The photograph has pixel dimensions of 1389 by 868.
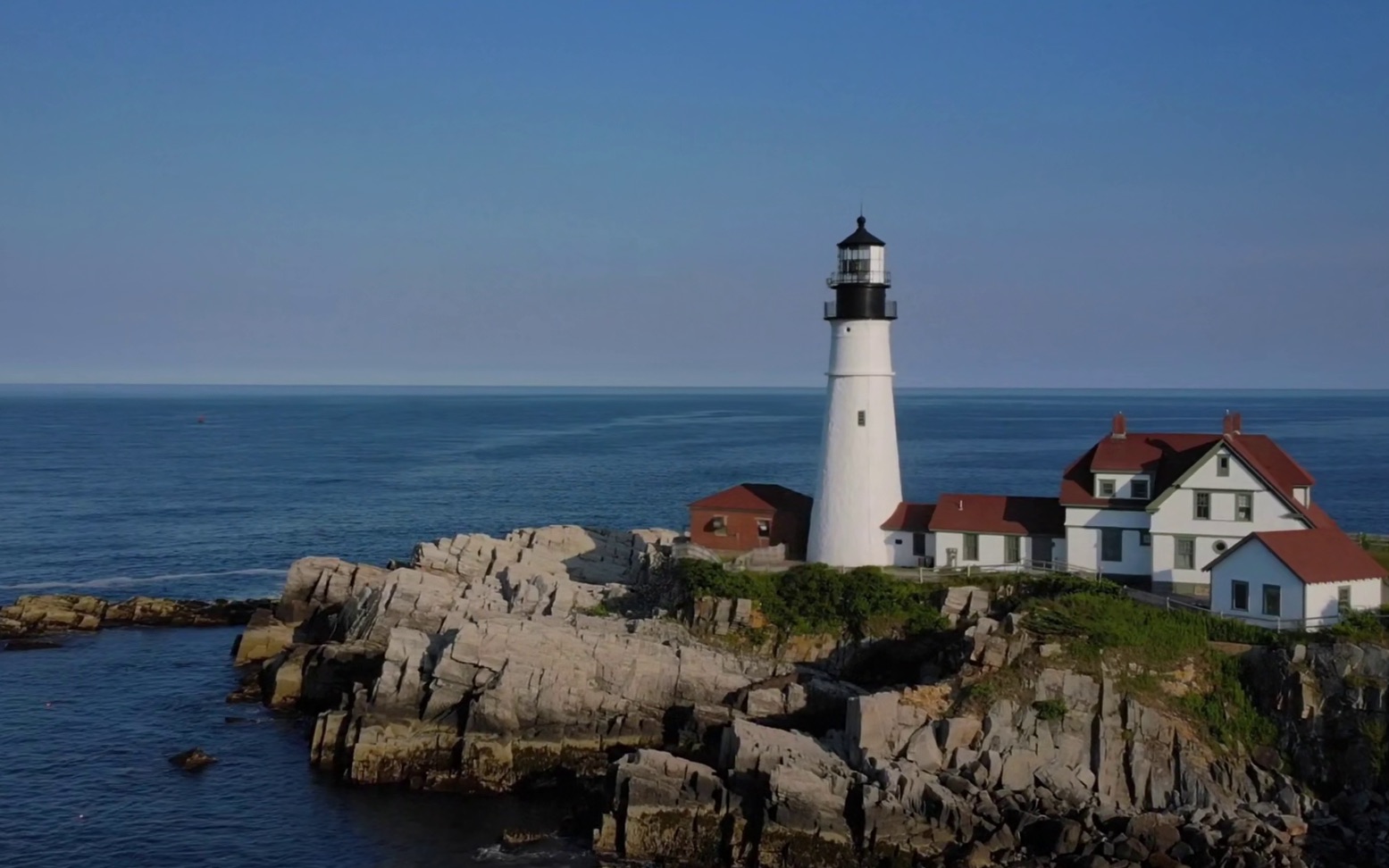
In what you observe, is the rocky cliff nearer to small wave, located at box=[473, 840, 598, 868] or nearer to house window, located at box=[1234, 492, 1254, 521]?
small wave, located at box=[473, 840, 598, 868]

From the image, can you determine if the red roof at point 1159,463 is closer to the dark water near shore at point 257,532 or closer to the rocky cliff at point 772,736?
the rocky cliff at point 772,736

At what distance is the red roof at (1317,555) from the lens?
30.9 metres

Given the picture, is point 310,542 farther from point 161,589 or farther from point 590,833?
point 590,833

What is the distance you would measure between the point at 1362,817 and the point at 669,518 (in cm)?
4597

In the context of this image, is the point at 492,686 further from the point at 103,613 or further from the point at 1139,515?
the point at 103,613

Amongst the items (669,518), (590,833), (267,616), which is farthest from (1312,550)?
(669,518)

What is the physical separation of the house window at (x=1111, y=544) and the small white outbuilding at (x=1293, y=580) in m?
4.55

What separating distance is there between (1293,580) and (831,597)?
12.1m

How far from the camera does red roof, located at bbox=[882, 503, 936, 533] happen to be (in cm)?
3953

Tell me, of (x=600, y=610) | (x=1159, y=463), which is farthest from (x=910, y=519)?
(x=600, y=610)

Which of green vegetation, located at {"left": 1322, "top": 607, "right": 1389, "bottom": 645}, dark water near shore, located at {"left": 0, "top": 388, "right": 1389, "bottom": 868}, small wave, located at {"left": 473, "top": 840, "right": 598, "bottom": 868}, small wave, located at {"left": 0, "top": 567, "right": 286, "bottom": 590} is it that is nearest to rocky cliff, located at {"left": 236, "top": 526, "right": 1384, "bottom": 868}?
small wave, located at {"left": 473, "top": 840, "right": 598, "bottom": 868}

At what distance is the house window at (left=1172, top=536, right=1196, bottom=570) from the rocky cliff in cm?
567

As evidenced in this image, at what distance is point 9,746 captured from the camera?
1300 inches

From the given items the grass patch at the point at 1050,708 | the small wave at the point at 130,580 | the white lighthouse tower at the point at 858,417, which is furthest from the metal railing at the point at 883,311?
the small wave at the point at 130,580
